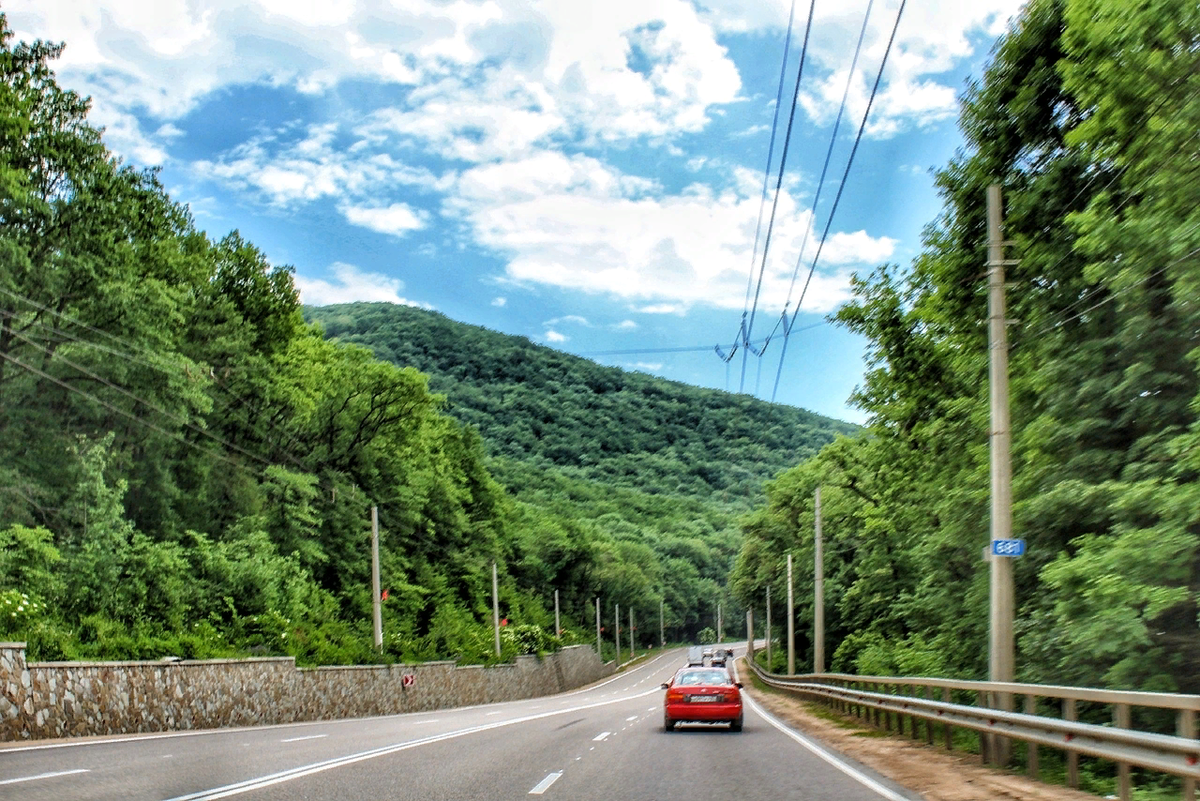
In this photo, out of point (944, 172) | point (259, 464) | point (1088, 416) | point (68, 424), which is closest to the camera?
point (1088, 416)

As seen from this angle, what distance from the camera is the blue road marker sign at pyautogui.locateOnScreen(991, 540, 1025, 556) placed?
1366cm

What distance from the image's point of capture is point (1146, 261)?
46.2ft

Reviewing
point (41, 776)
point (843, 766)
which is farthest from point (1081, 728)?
point (41, 776)

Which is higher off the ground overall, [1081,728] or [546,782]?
[1081,728]

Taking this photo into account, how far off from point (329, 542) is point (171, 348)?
1719 cm

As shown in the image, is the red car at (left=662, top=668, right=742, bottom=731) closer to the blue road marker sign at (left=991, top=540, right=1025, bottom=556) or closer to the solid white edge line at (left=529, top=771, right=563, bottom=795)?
the blue road marker sign at (left=991, top=540, right=1025, bottom=556)

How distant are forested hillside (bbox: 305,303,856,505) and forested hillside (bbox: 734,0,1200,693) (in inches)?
2059

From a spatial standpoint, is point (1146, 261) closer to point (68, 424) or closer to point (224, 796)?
point (224, 796)

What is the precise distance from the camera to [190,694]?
Answer: 23078 mm

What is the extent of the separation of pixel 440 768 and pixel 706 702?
889 cm

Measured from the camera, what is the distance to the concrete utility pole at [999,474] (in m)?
13.7

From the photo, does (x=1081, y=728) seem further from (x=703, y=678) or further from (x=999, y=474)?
(x=703, y=678)

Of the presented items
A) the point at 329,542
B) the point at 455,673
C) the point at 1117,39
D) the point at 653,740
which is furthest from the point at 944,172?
the point at 329,542

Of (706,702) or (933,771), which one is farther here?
(706,702)
